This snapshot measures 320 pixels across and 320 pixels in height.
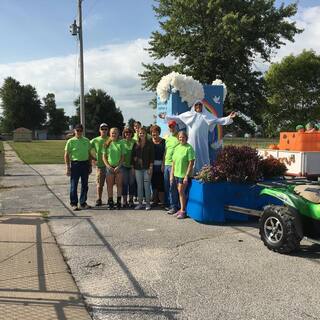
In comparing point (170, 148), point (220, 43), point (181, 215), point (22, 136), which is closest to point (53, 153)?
point (220, 43)

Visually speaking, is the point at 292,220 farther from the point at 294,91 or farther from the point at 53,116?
the point at 53,116

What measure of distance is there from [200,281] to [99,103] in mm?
95006

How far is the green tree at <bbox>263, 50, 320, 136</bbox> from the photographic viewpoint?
3469cm

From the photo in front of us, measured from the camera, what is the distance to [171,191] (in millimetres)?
9516

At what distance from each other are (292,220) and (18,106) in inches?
4886

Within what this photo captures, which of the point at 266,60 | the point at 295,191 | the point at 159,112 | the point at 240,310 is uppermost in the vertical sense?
the point at 266,60

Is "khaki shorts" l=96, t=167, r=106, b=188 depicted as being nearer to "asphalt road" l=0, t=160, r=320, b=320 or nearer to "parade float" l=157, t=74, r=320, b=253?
"asphalt road" l=0, t=160, r=320, b=320

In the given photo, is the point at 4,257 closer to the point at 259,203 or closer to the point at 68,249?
the point at 68,249

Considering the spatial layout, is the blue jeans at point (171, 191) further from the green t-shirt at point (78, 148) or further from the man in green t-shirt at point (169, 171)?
the green t-shirt at point (78, 148)

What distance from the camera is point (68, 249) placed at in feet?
22.8

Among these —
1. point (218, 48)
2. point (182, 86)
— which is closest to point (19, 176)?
point (182, 86)

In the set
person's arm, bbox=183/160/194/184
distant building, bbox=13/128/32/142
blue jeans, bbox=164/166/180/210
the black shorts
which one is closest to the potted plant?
person's arm, bbox=183/160/194/184

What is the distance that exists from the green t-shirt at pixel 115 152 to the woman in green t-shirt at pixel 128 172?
128mm

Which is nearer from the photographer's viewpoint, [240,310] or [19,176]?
[240,310]
